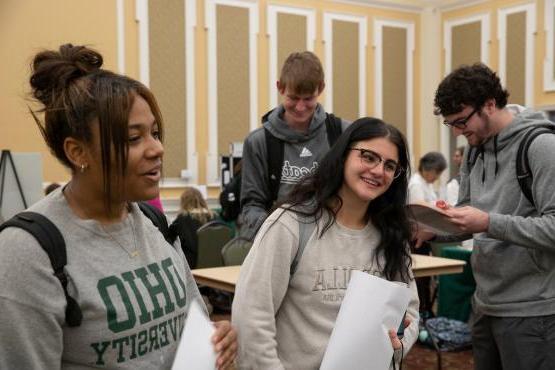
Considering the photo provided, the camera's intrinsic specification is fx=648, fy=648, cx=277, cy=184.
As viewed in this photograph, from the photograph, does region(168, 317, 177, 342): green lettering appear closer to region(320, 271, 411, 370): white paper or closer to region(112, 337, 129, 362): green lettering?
region(112, 337, 129, 362): green lettering

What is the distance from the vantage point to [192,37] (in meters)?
9.24

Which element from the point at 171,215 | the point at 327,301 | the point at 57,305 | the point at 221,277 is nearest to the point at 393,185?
the point at 327,301

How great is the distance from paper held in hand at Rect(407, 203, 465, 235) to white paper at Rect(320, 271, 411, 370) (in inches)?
25.3

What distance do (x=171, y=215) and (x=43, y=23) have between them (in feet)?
9.84

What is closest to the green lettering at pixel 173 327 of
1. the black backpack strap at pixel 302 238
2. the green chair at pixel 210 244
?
the black backpack strap at pixel 302 238

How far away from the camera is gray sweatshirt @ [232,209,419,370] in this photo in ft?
6.03

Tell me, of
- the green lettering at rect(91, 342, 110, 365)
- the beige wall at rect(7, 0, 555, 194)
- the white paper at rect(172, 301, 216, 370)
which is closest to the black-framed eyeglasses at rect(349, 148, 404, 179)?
the white paper at rect(172, 301, 216, 370)

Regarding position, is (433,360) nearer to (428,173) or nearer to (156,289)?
(428,173)

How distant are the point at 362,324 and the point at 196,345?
51cm

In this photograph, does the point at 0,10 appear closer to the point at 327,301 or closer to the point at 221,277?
the point at 221,277

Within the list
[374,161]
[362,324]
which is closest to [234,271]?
[374,161]

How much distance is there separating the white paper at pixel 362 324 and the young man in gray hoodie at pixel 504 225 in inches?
25.7

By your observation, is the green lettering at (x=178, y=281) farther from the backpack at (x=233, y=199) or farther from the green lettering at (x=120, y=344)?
the backpack at (x=233, y=199)

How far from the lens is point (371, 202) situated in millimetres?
2100
